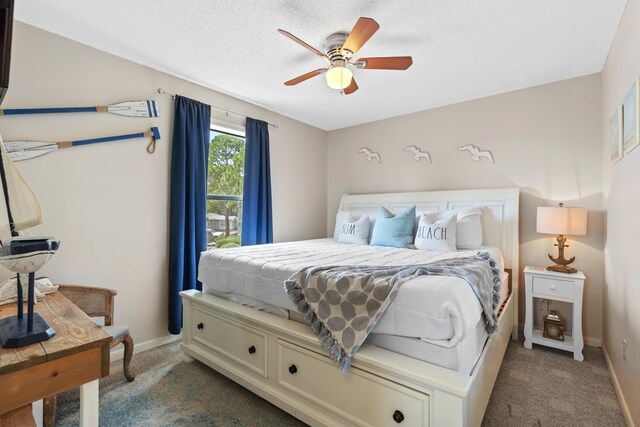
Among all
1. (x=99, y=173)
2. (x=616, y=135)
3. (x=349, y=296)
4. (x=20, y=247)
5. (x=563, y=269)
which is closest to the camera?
(x=20, y=247)

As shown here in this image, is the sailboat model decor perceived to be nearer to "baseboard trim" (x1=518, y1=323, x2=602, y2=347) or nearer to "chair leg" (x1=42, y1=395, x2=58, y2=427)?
"chair leg" (x1=42, y1=395, x2=58, y2=427)

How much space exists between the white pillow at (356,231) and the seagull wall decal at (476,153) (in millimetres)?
1369

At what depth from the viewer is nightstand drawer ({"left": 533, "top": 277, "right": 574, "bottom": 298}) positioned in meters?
2.50

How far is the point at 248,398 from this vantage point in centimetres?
196

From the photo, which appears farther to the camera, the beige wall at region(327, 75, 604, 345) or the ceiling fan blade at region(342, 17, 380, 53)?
the beige wall at region(327, 75, 604, 345)

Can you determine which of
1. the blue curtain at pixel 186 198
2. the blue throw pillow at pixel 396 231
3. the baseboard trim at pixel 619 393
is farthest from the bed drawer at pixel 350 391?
the blue throw pillow at pixel 396 231

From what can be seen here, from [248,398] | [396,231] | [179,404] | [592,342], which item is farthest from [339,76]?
[592,342]

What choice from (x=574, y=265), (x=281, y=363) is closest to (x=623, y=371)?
(x=574, y=265)

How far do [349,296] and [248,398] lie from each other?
1.07 metres

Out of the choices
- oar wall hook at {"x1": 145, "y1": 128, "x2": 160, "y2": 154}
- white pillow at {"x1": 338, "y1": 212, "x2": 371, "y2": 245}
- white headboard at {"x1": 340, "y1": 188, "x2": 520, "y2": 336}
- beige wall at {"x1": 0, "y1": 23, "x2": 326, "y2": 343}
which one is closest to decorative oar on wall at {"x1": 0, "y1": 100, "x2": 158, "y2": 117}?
beige wall at {"x1": 0, "y1": 23, "x2": 326, "y2": 343}

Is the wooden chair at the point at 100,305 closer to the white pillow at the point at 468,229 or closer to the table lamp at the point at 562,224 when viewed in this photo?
the white pillow at the point at 468,229

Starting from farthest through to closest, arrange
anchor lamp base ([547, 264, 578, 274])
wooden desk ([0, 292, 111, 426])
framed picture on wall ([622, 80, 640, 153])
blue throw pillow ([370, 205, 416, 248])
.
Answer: blue throw pillow ([370, 205, 416, 248])
anchor lamp base ([547, 264, 578, 274])
framed picture on wall ([622, 80, 640, 153])
wooden desk ([0, 292, 111, 426])

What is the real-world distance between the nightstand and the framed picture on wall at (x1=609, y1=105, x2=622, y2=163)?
39.4 inches

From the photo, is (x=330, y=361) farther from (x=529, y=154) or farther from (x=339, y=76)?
(x=529, y=154)
